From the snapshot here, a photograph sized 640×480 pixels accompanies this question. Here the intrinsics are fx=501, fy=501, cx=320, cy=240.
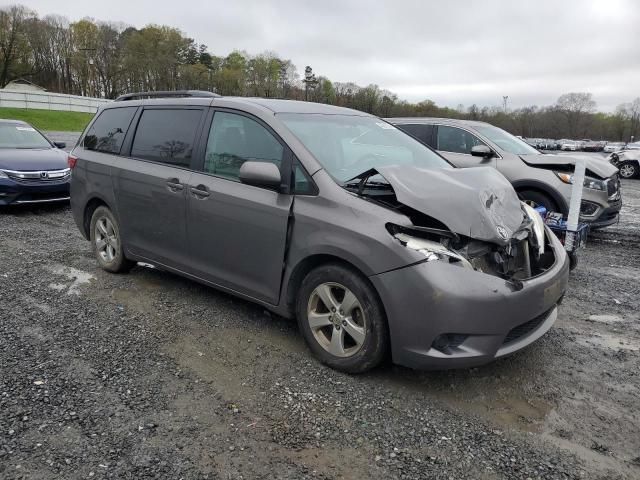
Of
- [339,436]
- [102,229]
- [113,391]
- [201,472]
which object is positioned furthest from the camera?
[102,229]

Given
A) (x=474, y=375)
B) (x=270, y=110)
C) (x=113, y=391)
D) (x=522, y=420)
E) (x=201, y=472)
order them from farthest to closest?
(x=270, y=110) → (x=474, y=375) → (x=113, y=391) → (x=522, y=420) → (x=201, y=472)

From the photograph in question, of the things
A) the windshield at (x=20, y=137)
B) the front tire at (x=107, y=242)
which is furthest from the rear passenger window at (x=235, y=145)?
the windshield at (x=20, y=137)

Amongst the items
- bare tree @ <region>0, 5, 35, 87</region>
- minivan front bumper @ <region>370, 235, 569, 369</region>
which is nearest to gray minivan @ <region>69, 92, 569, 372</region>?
minivan front bumper @ <region>370, 235, 569, 369</region>

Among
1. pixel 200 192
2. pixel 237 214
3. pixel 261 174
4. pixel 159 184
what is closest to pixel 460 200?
pixel 261 174

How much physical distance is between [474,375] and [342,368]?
903 millimetres

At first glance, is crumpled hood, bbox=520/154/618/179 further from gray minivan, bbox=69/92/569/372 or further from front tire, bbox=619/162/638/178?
front tire, bbox=619/162/638/178

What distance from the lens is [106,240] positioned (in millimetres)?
5398

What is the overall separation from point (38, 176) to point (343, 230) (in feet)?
24.5

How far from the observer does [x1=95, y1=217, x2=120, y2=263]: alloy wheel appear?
5.25m

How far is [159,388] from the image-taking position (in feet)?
10.3

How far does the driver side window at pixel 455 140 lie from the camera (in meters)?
8.12

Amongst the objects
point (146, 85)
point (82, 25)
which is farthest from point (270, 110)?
point (82, 25)

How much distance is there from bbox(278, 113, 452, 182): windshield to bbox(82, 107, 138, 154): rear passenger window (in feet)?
6.86

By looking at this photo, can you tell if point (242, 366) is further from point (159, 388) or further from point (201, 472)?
point (201, 472)
